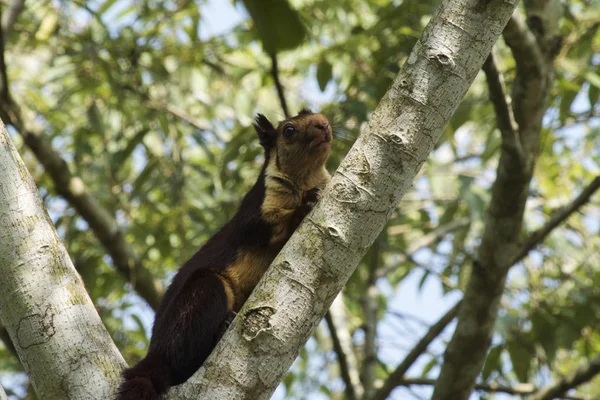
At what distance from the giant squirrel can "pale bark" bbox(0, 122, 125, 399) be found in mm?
176

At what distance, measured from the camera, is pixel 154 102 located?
310 inches

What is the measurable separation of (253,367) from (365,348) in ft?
15.0

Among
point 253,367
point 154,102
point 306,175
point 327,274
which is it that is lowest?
point 253,367

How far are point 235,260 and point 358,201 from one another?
194 cm

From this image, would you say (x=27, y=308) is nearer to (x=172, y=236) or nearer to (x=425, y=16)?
(x=425, y=16)

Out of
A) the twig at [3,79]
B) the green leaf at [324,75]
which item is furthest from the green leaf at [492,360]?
the twig at [3,79]

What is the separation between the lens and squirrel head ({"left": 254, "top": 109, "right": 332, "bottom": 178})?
18.1 feet

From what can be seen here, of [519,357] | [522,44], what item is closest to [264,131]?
[522,44]

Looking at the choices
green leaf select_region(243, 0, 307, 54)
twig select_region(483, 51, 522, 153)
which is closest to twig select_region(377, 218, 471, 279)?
twig select_region(483, 51, 522, 153)

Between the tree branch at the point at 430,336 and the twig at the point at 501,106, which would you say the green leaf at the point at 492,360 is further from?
the twig at the point at 501,106

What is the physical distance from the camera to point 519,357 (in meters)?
6.16

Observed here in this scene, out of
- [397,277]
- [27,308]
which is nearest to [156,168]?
[397,277]

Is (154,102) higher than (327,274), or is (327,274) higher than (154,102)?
(154,102)

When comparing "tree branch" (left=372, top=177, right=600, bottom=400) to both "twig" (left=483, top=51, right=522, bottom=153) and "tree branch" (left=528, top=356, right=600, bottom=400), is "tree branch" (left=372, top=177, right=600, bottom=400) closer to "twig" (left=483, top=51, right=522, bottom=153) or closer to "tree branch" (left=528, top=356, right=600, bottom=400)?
"tree branch" (left=528, top=356, right=600, bottom=400)
